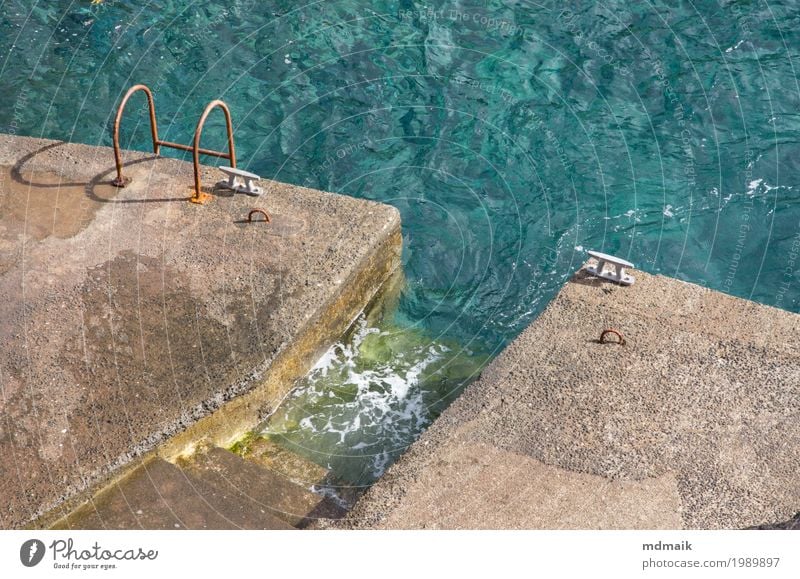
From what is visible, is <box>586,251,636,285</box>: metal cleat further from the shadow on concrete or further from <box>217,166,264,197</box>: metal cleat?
the shadow on concrete

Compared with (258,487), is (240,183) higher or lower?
higher

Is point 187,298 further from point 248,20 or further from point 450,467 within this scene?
point 248,20

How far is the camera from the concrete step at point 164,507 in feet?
17.3

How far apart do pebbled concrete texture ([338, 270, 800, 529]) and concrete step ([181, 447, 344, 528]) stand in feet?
1.59

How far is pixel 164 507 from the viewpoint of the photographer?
536 centimetres

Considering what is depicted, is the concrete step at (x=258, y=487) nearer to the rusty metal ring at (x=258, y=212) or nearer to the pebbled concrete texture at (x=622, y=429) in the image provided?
the pebbled concrete texture at (x=622, y=429)

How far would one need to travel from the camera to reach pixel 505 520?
A: 5.06 metres

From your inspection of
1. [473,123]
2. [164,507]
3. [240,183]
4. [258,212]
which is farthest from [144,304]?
[473,123]

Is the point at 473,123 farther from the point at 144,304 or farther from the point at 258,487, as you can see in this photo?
the point at 258,487

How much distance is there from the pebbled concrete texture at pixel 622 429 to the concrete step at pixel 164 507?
0.63 metres

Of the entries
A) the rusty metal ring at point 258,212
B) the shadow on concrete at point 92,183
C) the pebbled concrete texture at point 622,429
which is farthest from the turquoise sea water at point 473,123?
the shadow on concrete at point 92,183

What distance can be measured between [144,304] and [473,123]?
14.4 feet

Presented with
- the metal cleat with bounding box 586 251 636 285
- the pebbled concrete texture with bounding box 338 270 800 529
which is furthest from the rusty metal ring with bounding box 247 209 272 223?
the metal cleat with bounding box 586 251 636 285
